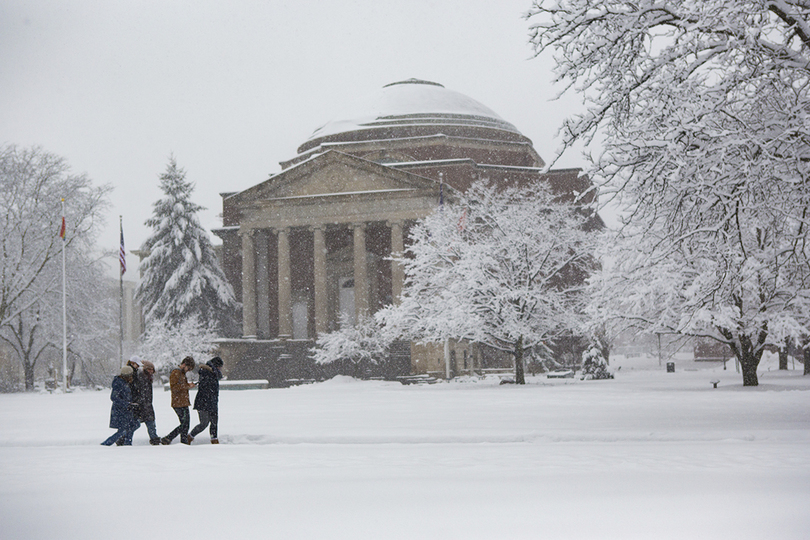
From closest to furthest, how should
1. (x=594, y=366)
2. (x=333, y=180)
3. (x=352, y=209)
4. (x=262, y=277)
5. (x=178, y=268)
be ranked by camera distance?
(x=594, y=366), (x=352, y=209), (x=333, y=180), (x=178, y=268), (x=262, y=277)

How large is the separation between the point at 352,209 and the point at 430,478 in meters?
38.6

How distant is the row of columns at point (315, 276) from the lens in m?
45.6

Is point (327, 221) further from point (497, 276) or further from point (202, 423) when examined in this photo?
point (202, 423)

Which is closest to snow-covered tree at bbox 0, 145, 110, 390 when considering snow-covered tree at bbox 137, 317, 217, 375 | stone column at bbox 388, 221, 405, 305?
snow-covered tree at bbox 137, 317, 217, 375

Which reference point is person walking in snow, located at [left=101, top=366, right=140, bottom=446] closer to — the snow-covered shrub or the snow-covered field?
the snow-covered field

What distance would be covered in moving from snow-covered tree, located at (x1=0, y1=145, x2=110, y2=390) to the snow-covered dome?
1872 centimetres

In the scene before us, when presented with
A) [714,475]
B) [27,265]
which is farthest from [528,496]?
[27,265]

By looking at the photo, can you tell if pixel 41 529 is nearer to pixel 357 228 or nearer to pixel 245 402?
pixel 245 402

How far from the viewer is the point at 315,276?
155 feet

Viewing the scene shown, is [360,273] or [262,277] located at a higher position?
[262,277]

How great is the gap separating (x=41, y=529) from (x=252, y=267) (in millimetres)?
42696

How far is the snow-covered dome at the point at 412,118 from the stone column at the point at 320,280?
1066cm

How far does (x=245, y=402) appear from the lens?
81.9ft

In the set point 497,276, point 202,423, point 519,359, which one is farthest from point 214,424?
point 497,276
